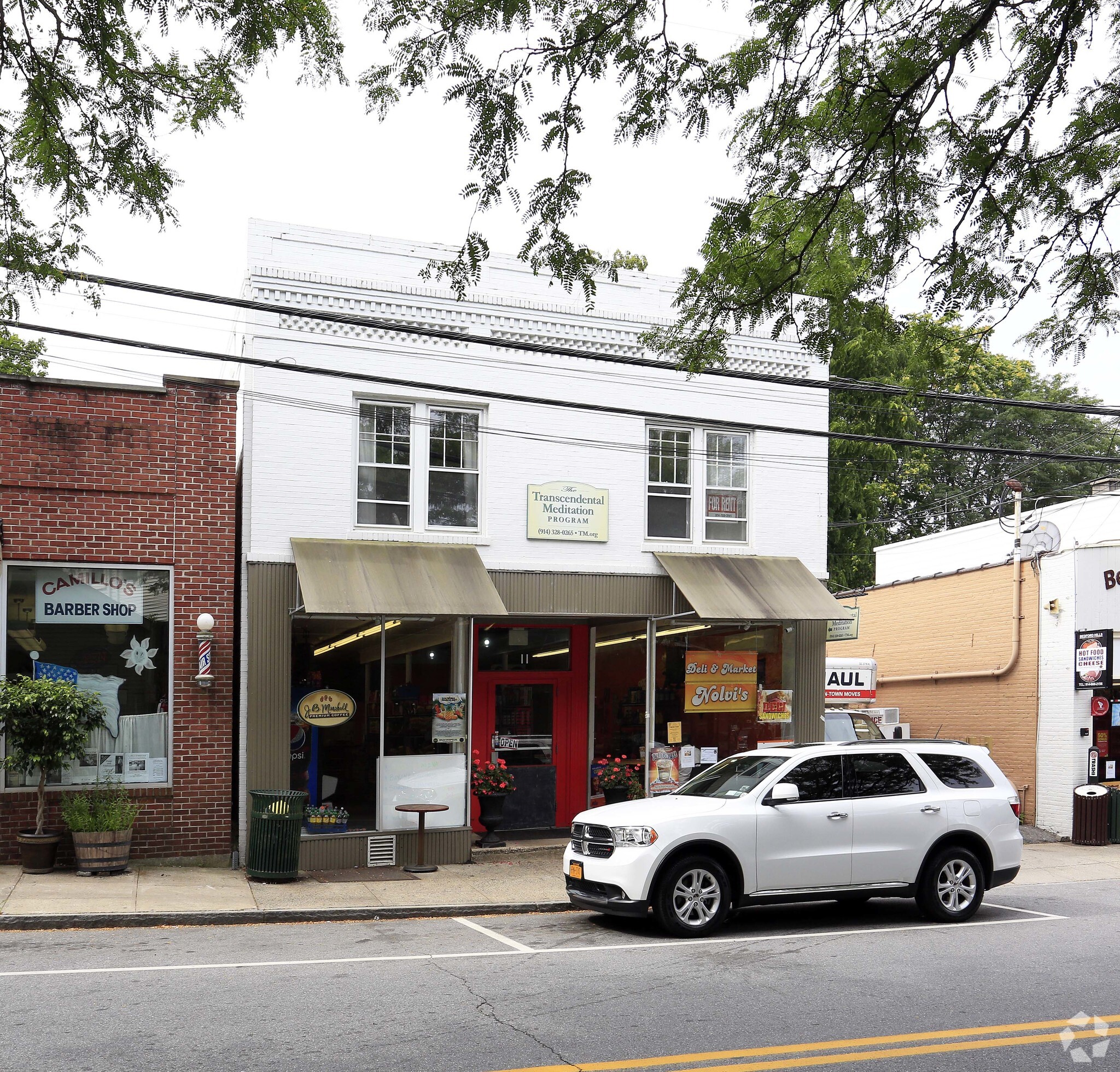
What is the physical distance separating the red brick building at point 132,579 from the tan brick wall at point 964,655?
1342 cm

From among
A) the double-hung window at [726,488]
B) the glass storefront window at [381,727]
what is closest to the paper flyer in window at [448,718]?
the glass storefront window at [381,727]

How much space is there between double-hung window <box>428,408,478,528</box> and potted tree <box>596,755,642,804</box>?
3.88 meters

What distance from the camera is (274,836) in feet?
44.8

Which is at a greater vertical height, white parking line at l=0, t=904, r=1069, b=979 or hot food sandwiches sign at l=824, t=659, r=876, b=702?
hot food sandwiches sign at l=824, t=659, r=876, b=702

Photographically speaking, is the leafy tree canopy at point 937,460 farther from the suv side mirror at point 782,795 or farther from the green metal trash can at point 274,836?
the green metal trash can at point 274,836

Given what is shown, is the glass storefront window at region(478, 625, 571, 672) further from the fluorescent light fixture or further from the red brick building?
the red brick building

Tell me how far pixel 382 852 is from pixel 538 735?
10.3ft

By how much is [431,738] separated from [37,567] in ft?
16.8

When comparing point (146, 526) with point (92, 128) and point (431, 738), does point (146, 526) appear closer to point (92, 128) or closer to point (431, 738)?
point (431, 738)

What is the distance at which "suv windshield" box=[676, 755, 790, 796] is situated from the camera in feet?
38.7

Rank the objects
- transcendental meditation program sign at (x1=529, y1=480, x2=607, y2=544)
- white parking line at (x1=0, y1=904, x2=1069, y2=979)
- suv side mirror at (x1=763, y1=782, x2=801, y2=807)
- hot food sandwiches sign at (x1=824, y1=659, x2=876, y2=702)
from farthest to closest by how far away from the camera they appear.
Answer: hot food sandwiches sign at (x1=824, y1=659, x2=876, y2=702) < transcendental meditation program sign at (x1=529, y1=480, x2=607, y2=544) < suv side mirror at (x1=763, y1=782, x2=801, y2=807) < white parking line at (x1=0, y1=904, x2=1069, y2=979)

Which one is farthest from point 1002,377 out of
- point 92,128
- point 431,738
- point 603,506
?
point 92,128

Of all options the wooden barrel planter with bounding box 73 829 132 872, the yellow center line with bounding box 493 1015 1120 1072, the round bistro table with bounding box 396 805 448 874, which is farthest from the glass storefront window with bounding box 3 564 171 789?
the yellow center line with bounding box 493 1015 1120 1072

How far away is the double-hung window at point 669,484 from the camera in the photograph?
17.2 metres
